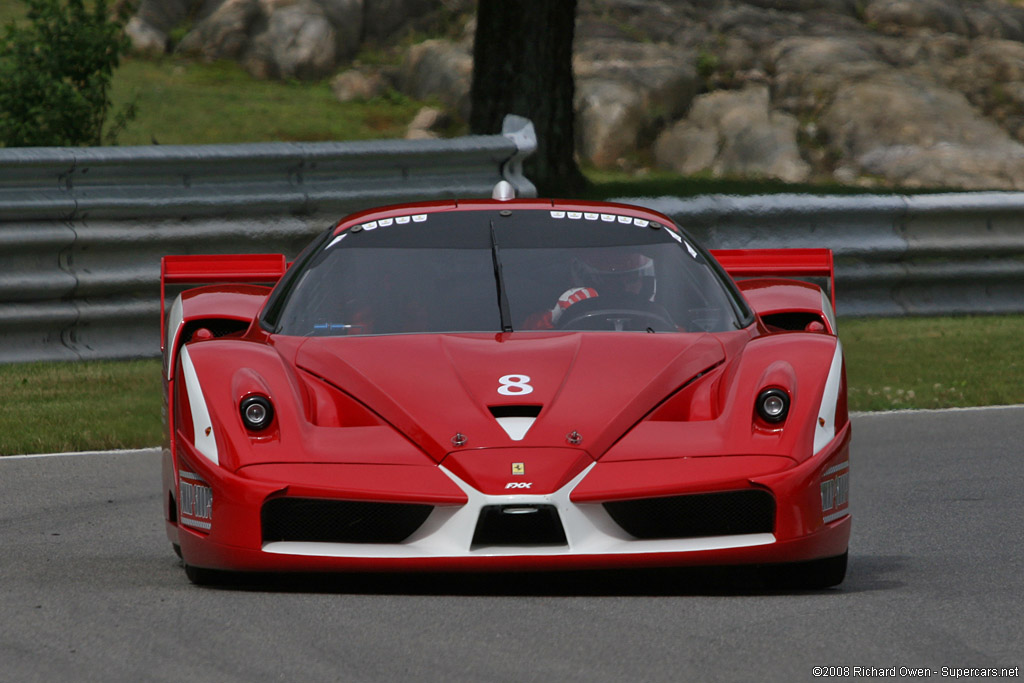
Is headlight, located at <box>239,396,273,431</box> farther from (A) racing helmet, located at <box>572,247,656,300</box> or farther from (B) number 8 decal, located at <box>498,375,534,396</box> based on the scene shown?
(A) racing helmet, located at <box>572,247,656,300</box>

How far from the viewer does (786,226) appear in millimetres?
11672

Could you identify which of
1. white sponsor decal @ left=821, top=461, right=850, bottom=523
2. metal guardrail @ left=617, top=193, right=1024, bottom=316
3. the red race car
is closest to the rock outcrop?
metal guardrail @ left=617, top=193, right=1024, bottom=316

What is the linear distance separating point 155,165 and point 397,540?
624 centimetres

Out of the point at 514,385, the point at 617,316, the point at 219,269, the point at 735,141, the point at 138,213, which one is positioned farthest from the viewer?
the point at 735,141

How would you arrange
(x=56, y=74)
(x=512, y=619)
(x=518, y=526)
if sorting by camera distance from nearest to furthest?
(x=512, y=619)
(x=518, y=526)
(x=56, y=74)

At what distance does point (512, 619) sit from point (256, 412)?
1.00 m

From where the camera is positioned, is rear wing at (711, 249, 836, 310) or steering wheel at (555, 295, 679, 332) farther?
rear wing at (711, 249, 836, 310)

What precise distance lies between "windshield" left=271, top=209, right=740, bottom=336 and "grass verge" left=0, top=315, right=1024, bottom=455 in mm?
2915

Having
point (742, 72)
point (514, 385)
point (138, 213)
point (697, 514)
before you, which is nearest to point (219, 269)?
point (514, 385)

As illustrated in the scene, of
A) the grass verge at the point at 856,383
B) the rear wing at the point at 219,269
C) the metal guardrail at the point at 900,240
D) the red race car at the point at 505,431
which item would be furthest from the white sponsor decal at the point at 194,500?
the metal guardrail at the point at 900,240

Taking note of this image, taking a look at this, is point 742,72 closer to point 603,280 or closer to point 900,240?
point 900,240

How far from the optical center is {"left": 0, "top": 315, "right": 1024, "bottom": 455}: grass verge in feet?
28.5

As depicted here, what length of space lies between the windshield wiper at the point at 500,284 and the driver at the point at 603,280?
0.28 ft

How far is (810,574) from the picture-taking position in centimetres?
511
